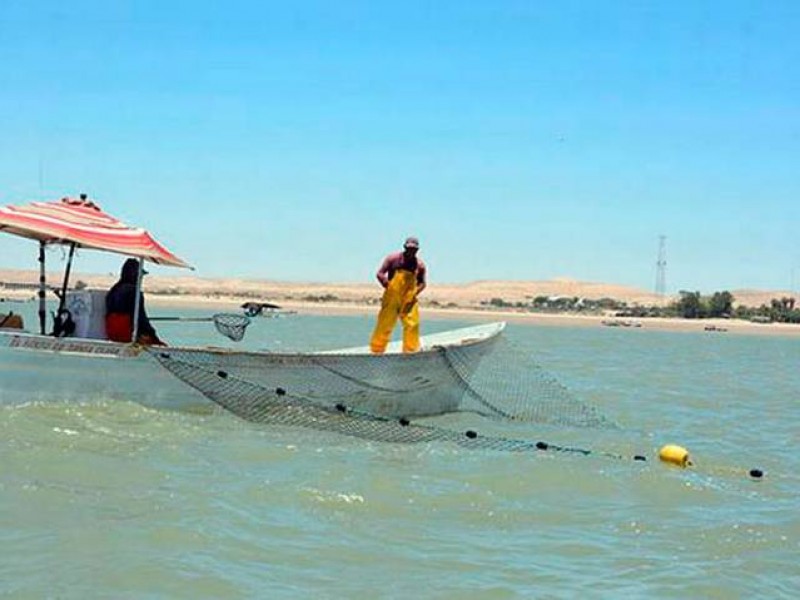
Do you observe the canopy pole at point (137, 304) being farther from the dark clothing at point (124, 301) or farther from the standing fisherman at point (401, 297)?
the standing fisherman at point (401, 297)

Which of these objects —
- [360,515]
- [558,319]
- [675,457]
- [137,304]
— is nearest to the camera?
[360,515]

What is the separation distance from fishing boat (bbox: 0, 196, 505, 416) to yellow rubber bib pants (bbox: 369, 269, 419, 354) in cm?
87

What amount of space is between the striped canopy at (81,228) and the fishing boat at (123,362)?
12 millimetres

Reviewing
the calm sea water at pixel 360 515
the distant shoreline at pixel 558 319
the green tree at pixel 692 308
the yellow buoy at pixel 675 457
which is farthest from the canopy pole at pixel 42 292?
the green tree at pixel 692 308

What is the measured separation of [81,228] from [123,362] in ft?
5.28

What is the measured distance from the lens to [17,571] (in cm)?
738

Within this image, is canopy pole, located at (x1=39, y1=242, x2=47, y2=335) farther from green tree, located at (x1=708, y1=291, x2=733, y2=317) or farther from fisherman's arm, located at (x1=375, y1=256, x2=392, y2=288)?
green tree, located at (x1=708, y1=291, x2=733, y2=317)

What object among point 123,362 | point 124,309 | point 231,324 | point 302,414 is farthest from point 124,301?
point 302,414

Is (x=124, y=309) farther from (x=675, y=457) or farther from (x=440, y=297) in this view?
(x=440, y=297)

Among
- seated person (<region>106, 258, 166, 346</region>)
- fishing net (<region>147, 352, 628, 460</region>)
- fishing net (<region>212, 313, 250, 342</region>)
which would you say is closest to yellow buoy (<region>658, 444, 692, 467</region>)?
fishing net (<region>147, 352, 628, 460</region>)

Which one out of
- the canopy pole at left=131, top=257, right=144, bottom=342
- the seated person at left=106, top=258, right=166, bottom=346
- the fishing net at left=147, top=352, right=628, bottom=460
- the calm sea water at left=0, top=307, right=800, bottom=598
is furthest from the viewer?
the seated person at left=106, top=258, right=166, bottom=346

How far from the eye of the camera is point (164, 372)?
1263cm

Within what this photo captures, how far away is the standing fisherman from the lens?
15031mm

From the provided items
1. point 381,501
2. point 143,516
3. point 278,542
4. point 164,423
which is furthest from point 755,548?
point 164,423
